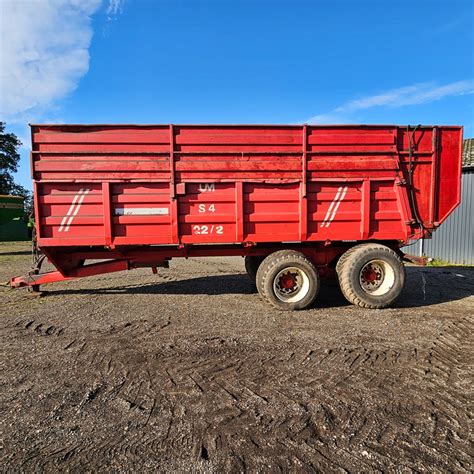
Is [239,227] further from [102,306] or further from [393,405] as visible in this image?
[393,405]

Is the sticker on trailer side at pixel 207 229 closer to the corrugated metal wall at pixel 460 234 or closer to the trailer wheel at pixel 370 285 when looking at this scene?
the trailer wheel at pixel 370 285

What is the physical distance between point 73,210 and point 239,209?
9.01 ft

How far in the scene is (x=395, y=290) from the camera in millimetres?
5945

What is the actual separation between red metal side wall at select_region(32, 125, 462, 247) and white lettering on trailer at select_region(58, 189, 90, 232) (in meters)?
0.02

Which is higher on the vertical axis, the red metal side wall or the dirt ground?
the red metal side wall

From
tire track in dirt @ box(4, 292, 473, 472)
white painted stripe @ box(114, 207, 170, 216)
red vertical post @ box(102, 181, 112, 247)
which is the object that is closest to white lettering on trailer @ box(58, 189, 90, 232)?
red vertical post @ box(102, 181, 112, 247)

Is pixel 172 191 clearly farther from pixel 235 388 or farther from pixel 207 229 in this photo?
pixel 235 388

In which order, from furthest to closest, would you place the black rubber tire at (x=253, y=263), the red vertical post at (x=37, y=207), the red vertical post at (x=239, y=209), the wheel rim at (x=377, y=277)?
the black rubber tire at (x=253, y=263) < the wheel rim at (x=377, y=277) < the red vertical post at (x=239, y=209) < the red vertical post at (x=37, y=207)

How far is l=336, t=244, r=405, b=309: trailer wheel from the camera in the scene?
5902 mm

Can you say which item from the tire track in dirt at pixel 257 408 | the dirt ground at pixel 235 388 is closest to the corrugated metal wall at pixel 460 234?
the dirt ground at pixel 235 388

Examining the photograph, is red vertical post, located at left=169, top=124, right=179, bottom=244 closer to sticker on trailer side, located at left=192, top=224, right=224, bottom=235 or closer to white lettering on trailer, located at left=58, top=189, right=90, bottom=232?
sticker on trailer side, located at left=192, top=224, right=224, bottom=235

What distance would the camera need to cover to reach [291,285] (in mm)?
6051

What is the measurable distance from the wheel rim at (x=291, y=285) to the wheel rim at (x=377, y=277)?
3.22 feet

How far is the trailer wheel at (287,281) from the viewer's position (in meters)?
5.88
